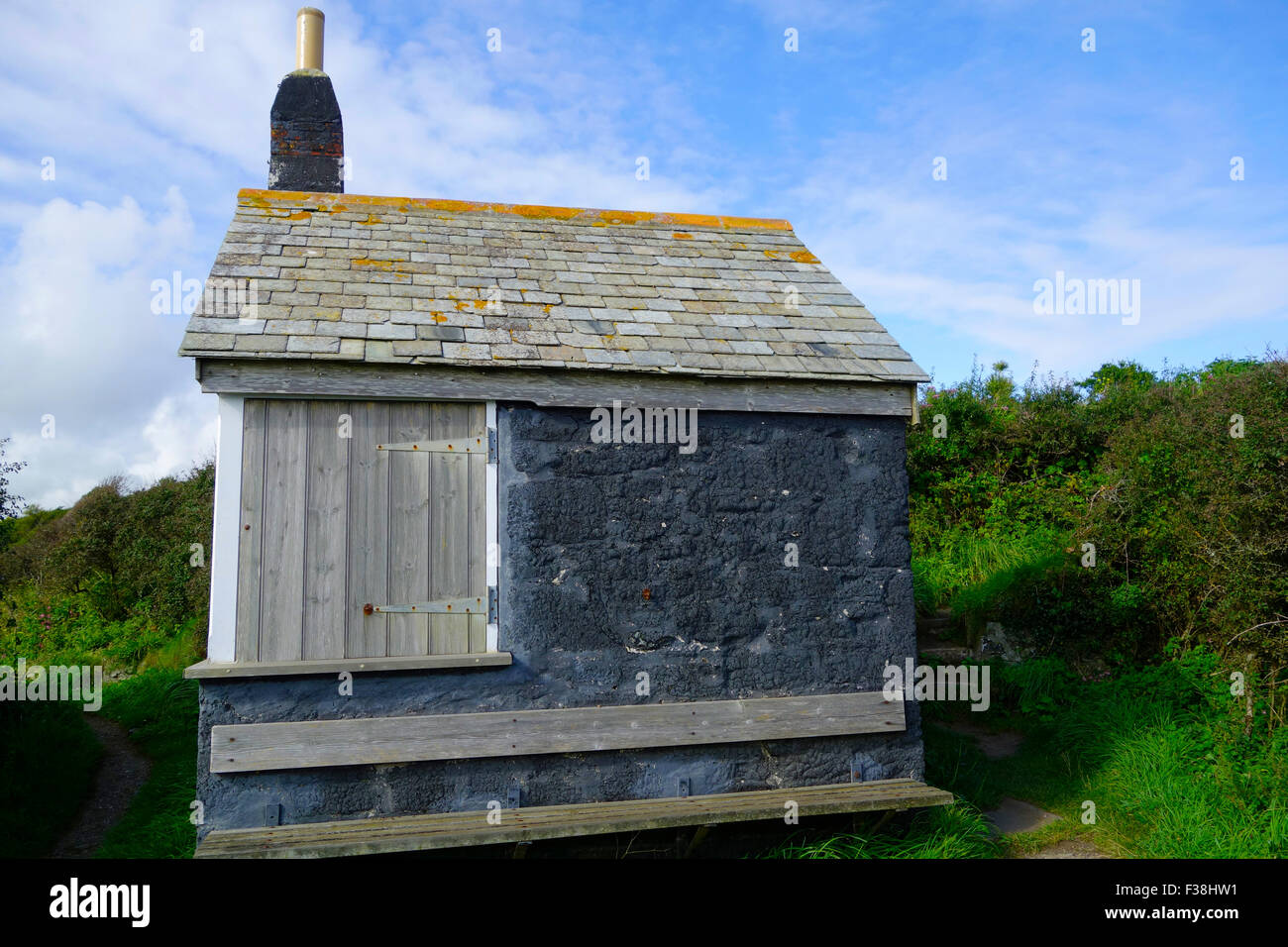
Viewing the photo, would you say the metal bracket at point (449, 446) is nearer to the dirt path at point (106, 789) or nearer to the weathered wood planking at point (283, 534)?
the weathered wood planking at point (283, 534)

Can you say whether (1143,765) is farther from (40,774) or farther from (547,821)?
(40,774)

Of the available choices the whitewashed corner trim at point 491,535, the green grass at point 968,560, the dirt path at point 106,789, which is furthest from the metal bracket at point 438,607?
the green grass at point 968,560

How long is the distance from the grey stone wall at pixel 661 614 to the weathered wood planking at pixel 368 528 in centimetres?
27

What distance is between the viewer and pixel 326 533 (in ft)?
17.3

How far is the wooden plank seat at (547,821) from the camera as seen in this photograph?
462 centimetres

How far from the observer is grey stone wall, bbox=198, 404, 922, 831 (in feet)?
16.7

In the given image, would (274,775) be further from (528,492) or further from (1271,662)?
(1271,662)

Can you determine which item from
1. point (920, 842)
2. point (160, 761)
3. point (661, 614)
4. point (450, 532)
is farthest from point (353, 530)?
point (160, 761)

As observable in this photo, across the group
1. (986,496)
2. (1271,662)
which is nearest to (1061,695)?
(1271,662)

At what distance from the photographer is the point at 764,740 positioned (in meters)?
5.65

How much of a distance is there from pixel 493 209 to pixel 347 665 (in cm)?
416

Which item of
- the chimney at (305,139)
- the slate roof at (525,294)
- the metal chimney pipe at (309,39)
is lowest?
the slate roof at (525,294)

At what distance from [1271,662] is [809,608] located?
3980 mm

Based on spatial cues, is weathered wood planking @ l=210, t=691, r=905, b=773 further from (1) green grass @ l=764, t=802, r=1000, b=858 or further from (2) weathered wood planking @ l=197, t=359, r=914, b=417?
(2) weathered wood planking @ l=197, t=359, r=914, b=417
